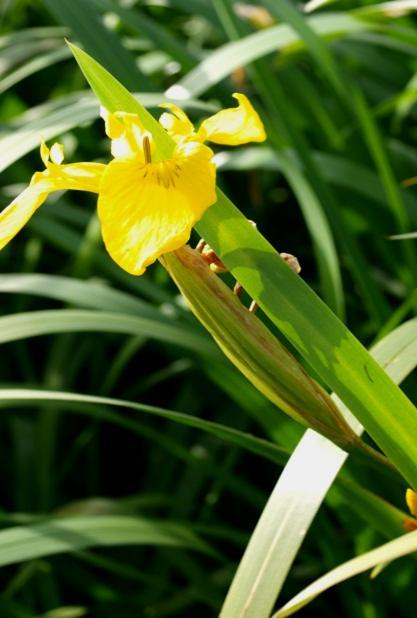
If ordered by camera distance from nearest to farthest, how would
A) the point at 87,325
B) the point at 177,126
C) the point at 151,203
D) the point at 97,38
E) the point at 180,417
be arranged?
the point at 151,203, the point at 177,126, the point at 180,417, the point at 87,325, the point at 97,38

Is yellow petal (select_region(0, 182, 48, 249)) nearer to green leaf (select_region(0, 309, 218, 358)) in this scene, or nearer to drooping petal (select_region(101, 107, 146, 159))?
drooping petal (select_region(101, 107, 146, 159))

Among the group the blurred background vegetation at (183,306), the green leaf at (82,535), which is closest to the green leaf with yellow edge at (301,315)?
the blurred background vegetation at (183,306)

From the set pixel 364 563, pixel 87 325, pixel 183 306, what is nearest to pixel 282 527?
pixel 364 563

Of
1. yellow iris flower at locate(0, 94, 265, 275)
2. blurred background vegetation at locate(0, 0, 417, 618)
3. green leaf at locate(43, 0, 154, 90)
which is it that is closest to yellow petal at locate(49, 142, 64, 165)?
yellow iris flower at locate(0, 94, 265, 275)

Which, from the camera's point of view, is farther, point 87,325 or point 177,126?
point 87,325

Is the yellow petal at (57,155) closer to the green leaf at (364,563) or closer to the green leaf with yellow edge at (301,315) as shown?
the green leaf with yellow edge at (301,315)

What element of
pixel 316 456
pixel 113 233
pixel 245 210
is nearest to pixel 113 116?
pixel 113 233

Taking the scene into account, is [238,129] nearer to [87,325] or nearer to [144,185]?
[144,185]

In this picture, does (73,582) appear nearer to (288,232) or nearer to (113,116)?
(288,232)

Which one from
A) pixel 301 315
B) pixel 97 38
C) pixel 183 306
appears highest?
pixel 97 38
